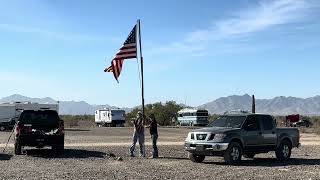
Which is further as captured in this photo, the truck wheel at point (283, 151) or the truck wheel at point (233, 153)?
the truck wheel at point (283, 151)

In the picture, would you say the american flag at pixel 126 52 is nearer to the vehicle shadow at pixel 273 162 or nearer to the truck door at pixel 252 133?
the truck door at pixel 252 133

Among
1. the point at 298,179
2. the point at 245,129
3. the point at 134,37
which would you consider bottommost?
the point at 298,179

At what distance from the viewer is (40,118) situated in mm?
24438

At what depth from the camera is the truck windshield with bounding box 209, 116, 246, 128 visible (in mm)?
21484

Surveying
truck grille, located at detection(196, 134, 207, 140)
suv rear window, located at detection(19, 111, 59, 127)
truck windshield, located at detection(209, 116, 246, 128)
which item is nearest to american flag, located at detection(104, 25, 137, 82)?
suv rear window, located at detection(19, 111, 59, 127)

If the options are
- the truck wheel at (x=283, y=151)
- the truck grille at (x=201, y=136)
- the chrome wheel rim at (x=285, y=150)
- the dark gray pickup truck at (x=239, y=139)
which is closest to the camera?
the dark gray pickup truck at (x=239, y=139)

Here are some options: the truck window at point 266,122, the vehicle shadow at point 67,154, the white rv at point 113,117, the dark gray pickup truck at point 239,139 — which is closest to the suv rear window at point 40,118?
the vehicle shadow at point 67,154

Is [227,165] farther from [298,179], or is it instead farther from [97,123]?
[97,123]

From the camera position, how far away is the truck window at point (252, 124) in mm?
21344

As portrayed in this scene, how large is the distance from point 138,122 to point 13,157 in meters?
5.11

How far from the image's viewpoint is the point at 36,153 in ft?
82.5

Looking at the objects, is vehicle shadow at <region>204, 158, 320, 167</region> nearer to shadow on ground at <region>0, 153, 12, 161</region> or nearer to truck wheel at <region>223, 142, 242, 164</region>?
truck wheel at <region>223, 142, 242, 164</region>

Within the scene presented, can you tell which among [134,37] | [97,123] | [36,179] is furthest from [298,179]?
[97,123]

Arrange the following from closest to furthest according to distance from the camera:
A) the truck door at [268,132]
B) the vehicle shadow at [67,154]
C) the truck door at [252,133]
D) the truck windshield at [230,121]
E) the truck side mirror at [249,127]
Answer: the truck door at [252,133] → the truck side mirror at [249,127] → the truck windshield at [230,121] → the truck door at [268,132] → the vehicle shadow at [67,154]
